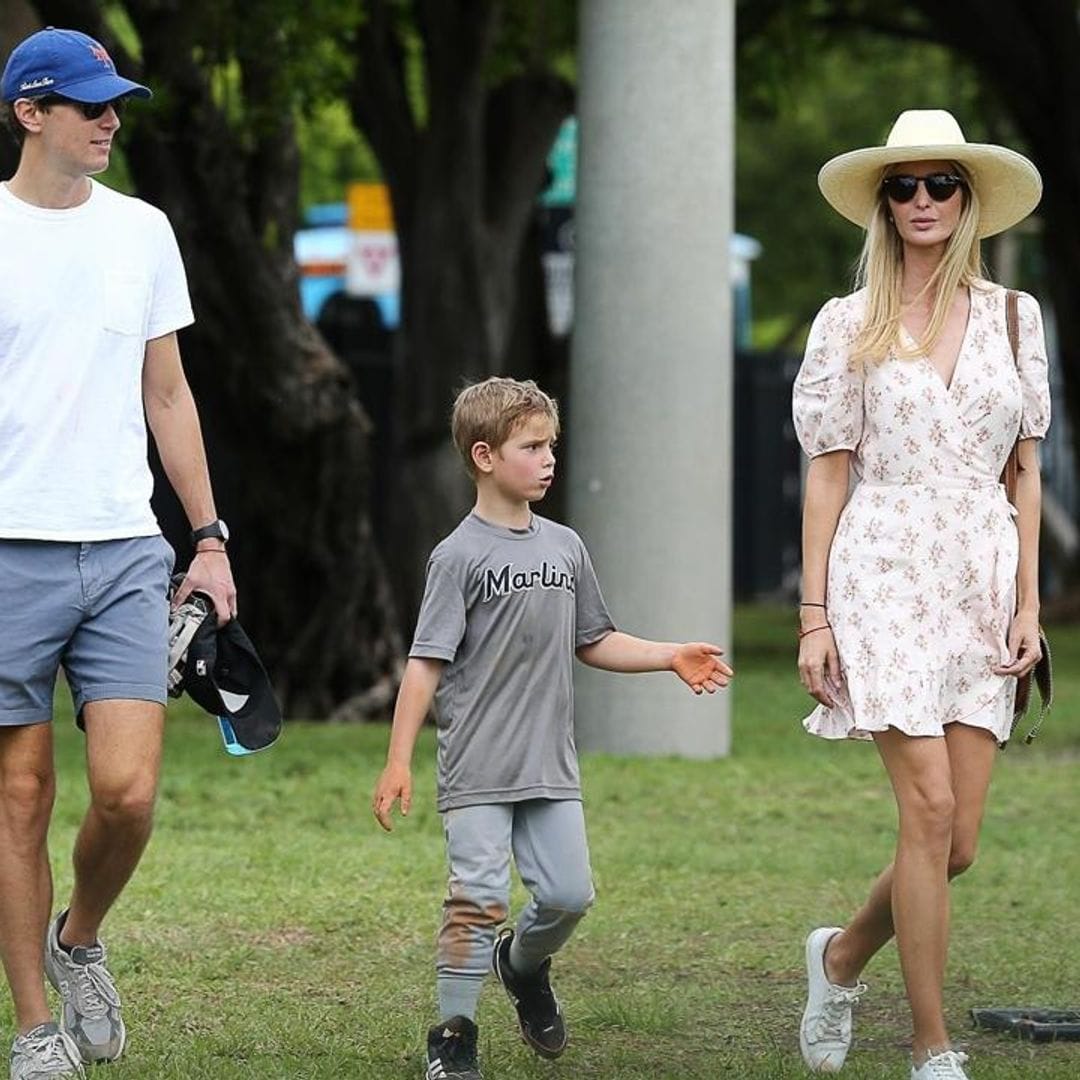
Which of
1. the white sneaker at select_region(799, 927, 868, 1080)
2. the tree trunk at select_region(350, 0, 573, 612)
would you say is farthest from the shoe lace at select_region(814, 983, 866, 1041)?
the tree trunk at select_region(350, 0, 573, 612)

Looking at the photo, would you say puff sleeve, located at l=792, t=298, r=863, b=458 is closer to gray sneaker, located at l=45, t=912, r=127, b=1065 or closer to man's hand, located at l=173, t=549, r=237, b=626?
man's hand, located at l=173, t=549, r=237, b=626

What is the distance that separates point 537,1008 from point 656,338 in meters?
6.63

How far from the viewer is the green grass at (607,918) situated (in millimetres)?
6090

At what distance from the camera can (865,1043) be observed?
6254mm

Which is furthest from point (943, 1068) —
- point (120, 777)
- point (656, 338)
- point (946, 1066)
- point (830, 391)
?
point (656, 338)

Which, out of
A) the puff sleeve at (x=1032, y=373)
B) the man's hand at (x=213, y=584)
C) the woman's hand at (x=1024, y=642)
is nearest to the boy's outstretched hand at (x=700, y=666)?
the woman's hand at (x=1024, y=642)

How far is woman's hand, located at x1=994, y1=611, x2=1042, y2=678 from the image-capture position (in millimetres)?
5664

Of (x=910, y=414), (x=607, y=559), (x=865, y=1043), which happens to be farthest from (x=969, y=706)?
(x=607, y=559)

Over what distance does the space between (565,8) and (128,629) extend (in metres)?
13.3

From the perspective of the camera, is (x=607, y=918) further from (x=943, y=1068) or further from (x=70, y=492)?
(x=70, y=492)

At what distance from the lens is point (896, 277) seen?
5770 millimetres

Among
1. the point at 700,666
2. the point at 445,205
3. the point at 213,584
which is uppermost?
the point at 445,205

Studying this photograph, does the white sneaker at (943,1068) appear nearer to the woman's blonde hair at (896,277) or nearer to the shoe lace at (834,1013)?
the shoe lace at (834,1013)

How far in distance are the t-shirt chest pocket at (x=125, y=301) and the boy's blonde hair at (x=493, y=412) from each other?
71cm
